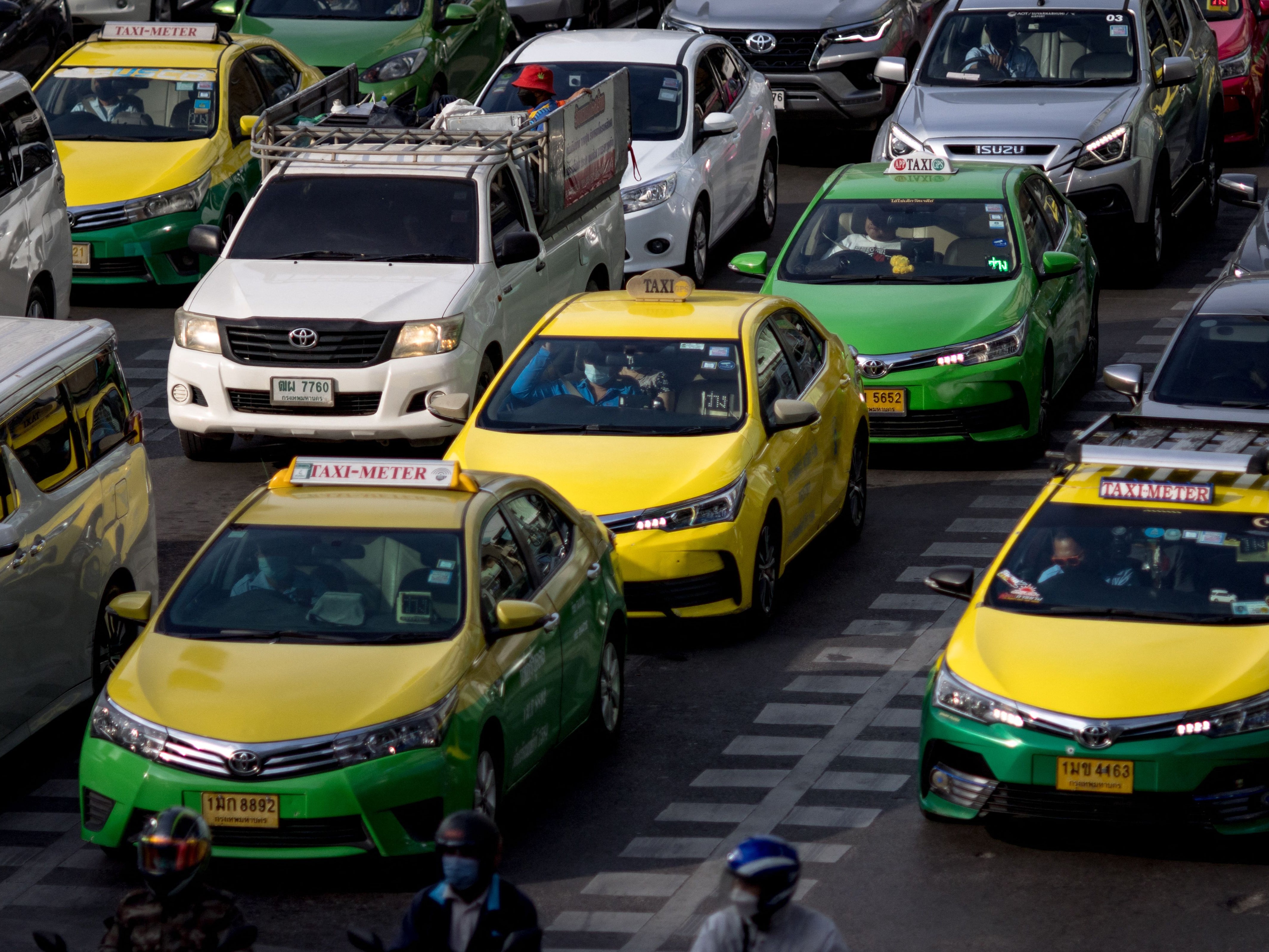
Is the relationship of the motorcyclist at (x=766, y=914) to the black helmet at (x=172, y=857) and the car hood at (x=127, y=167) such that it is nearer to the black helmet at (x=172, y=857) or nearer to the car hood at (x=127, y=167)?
the black helmet at (x=172, y=857)

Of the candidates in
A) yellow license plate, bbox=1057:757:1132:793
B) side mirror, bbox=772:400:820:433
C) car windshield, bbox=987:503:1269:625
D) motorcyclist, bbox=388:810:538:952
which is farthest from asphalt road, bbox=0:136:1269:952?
motorcyclist, bbox=388:810:538:952

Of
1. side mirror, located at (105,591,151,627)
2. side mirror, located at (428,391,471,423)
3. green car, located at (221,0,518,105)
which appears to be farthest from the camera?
green car, located at (221,0,518,105)


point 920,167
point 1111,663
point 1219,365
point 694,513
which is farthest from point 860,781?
point 920,167

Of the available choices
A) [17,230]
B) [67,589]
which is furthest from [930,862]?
[17,230]

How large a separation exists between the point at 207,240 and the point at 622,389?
4762 mm

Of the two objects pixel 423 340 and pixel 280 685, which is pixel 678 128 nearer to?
pixel 423 340

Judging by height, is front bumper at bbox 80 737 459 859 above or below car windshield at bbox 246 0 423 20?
below

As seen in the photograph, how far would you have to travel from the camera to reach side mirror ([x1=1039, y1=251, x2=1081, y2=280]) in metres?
16.8

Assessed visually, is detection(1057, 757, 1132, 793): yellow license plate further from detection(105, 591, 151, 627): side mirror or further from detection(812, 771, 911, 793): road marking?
detection(105, 591, 151, 627): side mirror

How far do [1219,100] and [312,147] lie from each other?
10417 mm

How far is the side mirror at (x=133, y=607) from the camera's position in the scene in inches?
420

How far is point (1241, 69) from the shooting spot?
85.7 feet

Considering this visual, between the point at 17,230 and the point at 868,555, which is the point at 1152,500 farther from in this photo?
the point at 17,230

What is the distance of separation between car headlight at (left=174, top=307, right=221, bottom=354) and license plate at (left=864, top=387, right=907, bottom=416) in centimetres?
434
